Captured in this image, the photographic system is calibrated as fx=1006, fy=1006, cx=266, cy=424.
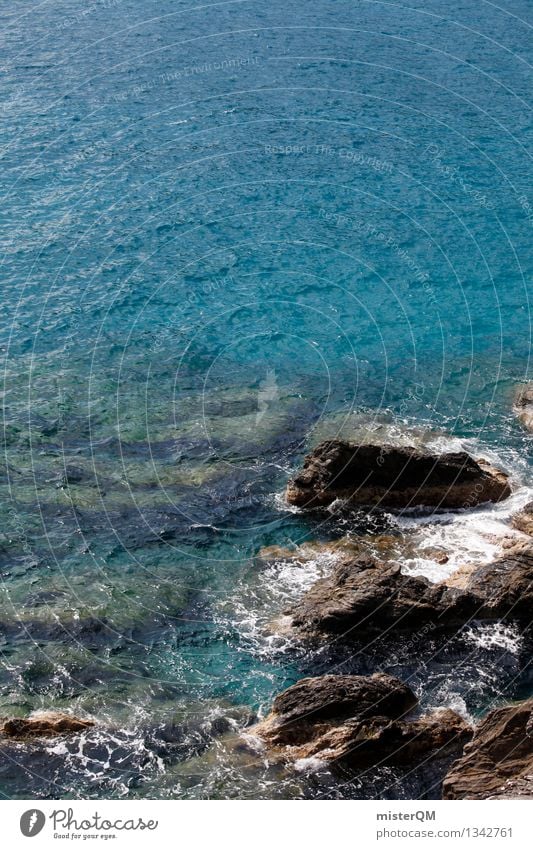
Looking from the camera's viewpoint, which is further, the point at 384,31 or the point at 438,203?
the point at 384,31

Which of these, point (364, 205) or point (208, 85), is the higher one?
point (208, 85)

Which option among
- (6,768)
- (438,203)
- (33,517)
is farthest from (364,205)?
(6,768)

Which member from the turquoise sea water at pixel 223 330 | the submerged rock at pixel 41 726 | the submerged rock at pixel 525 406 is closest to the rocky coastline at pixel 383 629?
the submerged rock at pixel 41 726

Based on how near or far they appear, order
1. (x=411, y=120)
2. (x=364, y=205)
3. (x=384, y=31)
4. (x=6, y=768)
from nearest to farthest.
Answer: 1. (x=6, y=768)
2. (x=364, y=205)
3. (x=411, y=120)
4. (x=384, y=31)

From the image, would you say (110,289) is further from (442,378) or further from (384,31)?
(384,31)

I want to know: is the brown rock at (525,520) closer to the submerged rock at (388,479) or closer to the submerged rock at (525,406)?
the submerged rock at (388,479)

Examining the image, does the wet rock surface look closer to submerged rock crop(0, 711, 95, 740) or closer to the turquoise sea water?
the turquoise sea water

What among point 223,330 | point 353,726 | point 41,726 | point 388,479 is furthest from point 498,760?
point 223,330
